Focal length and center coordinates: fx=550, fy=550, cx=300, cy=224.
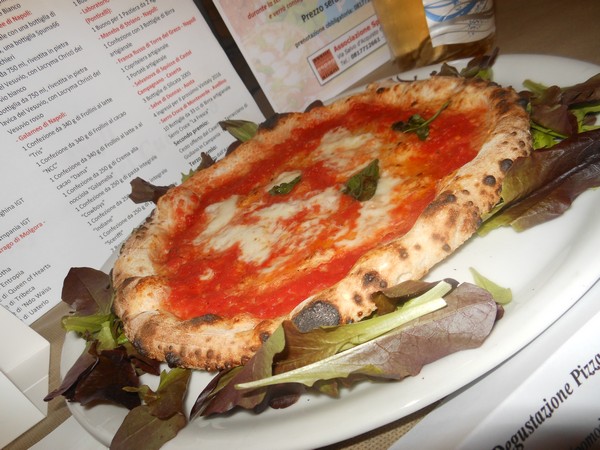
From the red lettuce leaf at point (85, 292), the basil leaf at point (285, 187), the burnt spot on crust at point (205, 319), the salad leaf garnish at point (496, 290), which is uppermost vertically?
the red lettuce leaf at point (85, 292)

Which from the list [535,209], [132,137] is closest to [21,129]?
[132,137]

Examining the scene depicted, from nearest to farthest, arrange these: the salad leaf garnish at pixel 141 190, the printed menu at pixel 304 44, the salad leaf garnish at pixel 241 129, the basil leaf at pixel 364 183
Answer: the basil leaf at pixel 364 183
the salad leaf garnish at pixel 141 190
the salad leaf garnish at pixel 241 129
the printed menu at pixel 304 44

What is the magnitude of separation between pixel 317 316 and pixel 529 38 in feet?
6.78

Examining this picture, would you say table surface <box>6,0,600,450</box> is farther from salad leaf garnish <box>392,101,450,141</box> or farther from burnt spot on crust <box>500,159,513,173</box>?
salad leaf garnish <box>392,101,450,141</box>

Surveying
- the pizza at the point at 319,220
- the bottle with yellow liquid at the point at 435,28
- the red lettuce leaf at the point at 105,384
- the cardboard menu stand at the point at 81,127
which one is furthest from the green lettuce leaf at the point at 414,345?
the bottle with yellow liquid at the point at 435,28

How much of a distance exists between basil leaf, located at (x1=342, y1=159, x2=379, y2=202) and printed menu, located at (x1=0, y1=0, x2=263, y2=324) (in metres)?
1.19

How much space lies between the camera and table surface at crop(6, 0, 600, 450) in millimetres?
1678

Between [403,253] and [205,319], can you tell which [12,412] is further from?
[403,253]

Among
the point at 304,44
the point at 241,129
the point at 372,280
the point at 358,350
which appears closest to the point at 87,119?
the point at 241,129

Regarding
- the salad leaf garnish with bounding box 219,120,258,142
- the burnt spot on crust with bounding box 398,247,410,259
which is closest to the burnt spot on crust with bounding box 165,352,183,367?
the burnt spot on crust with bounding box 398,247,410,259

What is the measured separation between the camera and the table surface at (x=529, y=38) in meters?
1.68

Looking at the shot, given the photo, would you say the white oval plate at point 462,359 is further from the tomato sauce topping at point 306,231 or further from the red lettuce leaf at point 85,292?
the red lettuce leaf at point 85,292

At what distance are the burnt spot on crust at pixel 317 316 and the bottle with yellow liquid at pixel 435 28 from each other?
1.66 m

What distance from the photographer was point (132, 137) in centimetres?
230
